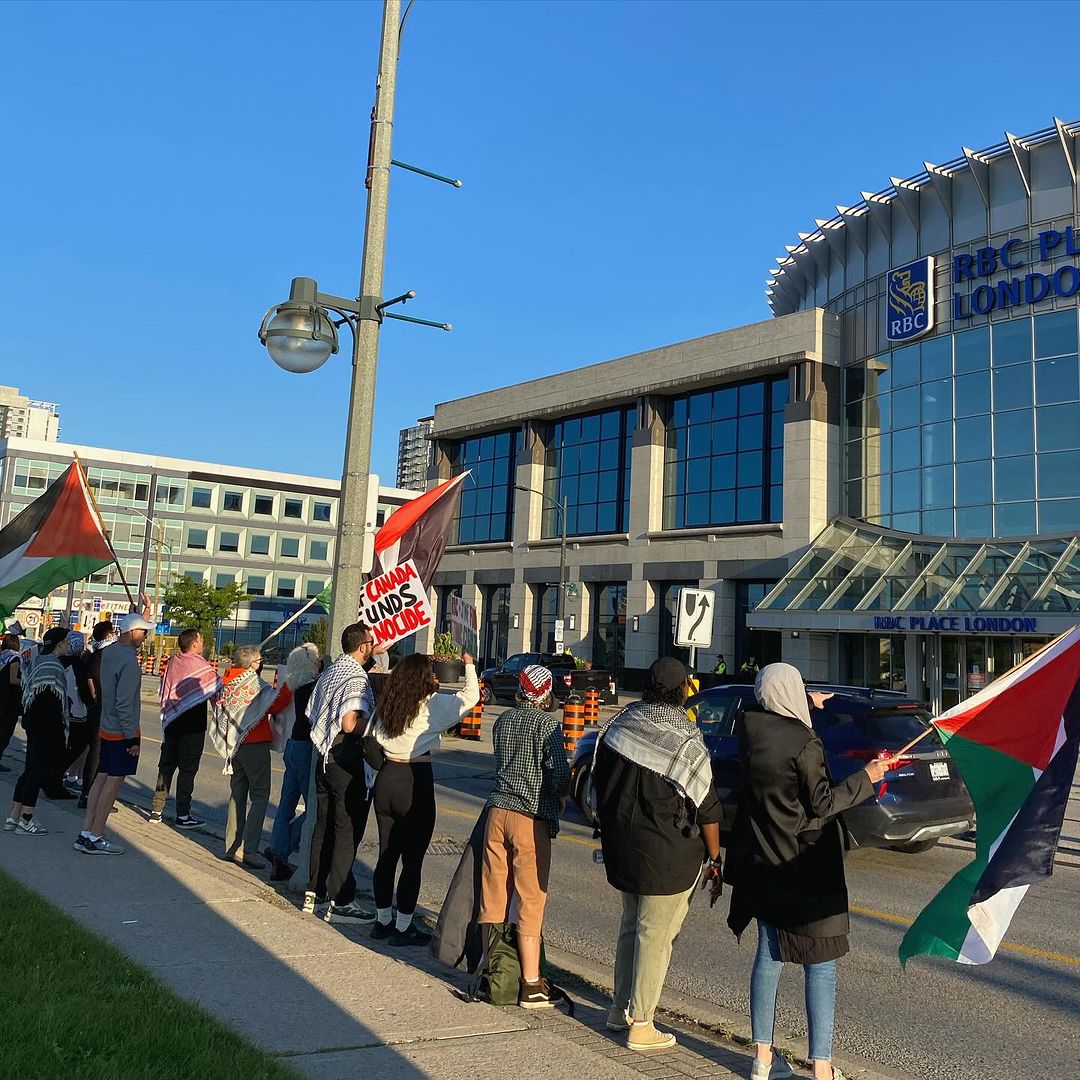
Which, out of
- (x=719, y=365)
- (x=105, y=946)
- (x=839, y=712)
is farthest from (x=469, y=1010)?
(x=719, y=365)

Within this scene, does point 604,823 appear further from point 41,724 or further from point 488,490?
point 488,490

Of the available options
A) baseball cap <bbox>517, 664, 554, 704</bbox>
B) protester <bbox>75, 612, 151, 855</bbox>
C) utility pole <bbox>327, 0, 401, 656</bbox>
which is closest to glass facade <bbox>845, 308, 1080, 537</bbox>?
utility pole <bbox>327, 0, 401, 656</bbox>

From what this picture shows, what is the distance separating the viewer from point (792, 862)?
4.68 m

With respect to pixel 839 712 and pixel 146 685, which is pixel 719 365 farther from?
pixel 839 712

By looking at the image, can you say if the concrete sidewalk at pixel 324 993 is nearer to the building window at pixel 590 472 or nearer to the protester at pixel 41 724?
the protester at pixel 41 724

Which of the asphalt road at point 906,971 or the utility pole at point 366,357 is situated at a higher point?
the utility pole at point 366,357

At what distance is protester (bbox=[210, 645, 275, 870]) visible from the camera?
359 inches

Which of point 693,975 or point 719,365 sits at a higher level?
point 719,365

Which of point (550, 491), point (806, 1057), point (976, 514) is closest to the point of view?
point (806, 1057)

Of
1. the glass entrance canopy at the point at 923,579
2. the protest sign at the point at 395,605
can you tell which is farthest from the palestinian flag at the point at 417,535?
the glass entrance canopy at the point at 923,579

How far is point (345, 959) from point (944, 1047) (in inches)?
129

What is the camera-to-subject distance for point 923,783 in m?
9.62

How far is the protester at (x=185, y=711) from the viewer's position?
1038cm

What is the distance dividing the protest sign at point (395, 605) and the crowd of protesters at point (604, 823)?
0.18 m
